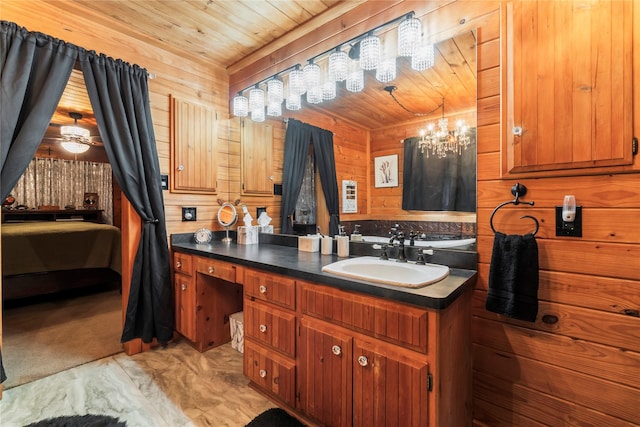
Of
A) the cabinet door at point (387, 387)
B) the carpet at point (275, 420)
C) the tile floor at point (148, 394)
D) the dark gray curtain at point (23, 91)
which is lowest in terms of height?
the tile floor at point (148, 394)

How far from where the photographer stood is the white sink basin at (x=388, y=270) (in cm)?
119

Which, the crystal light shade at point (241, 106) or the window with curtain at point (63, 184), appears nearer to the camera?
the crystal light shade at point (241, 106)

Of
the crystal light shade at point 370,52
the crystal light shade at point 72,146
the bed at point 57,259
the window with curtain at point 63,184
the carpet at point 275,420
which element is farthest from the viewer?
the window with curtain at point 63,184

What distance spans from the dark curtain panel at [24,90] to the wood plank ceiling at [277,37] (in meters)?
0.38

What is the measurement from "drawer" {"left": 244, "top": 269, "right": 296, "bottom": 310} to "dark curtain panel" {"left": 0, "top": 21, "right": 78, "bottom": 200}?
1.45m

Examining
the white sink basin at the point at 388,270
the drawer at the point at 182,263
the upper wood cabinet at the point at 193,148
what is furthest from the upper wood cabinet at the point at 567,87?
the upper wood cabinet at the point at 193,148

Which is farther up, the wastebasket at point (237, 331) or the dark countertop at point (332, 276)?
the dark countertop at point (332, 276)

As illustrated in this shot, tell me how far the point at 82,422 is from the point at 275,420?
0.98m

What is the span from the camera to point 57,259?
10.8ft

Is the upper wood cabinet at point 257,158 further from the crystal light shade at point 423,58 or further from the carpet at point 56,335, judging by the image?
the carpet at point 56,335

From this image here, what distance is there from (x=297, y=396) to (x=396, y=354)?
0.64 m

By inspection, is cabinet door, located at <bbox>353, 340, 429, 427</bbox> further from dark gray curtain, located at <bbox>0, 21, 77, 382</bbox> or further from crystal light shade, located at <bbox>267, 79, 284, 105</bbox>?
dark gray curtain, located at <bbox>0, 21, 77, 382</bbox>

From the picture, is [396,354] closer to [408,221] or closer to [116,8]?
[408,221]

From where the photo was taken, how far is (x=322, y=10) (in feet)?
6.07
